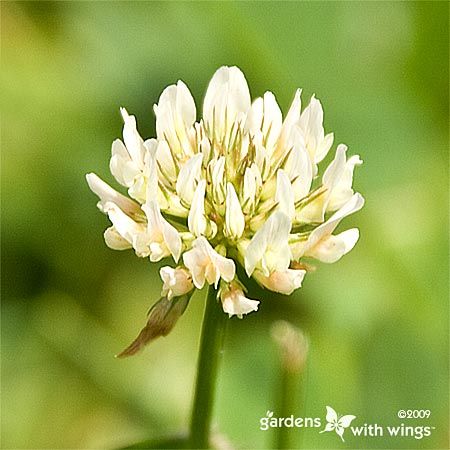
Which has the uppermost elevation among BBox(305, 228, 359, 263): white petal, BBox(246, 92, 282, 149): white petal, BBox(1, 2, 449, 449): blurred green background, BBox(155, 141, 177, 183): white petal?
BBox(1, 2, 449, 449): blurred green background

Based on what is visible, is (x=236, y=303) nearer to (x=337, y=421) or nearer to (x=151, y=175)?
(x=151, y=175)

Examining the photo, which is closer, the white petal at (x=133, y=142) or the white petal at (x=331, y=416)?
the white petal at (x=133, y=142)

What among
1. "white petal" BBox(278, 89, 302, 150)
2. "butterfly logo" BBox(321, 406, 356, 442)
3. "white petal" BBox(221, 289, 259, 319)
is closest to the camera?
"white petal" BBox(221, 289, 259, 319)

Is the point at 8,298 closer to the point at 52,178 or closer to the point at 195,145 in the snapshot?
the point at 52,178

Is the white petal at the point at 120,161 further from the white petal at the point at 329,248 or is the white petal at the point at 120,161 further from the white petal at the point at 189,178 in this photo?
the white petal at the point at 329,248

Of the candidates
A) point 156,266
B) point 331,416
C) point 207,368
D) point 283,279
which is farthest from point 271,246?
point 156,266

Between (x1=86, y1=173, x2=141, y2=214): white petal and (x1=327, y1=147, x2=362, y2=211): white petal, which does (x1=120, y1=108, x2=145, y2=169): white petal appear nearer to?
(x1=86, y1=173, x2=141, y2=214): white petal

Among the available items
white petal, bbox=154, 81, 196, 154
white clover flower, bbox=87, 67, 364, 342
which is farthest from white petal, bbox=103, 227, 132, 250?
white petal, bbox=154, 81, 196, 154

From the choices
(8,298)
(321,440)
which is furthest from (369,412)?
(8,298)

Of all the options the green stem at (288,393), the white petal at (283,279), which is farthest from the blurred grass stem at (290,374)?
the white petal at (283,279)
